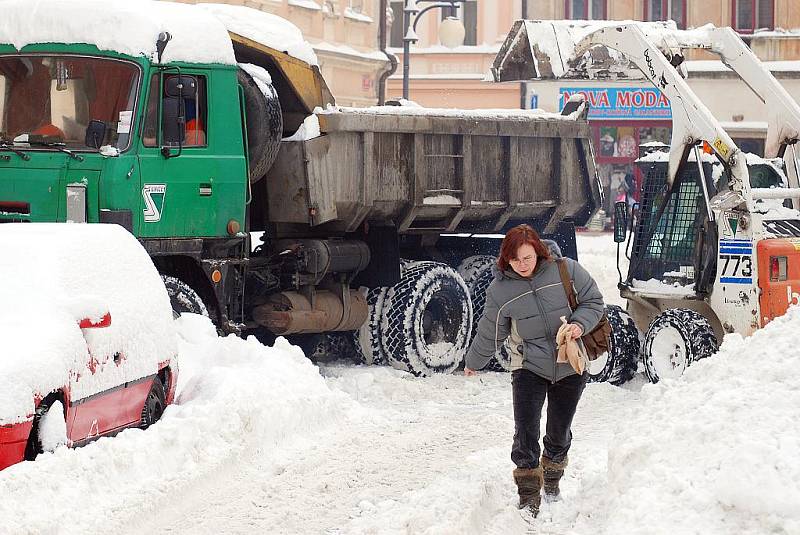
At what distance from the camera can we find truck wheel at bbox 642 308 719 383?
1205 cm

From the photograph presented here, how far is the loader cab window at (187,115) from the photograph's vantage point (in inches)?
448

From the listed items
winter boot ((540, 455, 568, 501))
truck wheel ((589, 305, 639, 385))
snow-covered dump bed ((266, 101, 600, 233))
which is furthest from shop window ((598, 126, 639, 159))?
winter boot ((540, 455, 568, 501))

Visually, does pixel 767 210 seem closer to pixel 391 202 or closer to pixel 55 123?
pixel 391 202

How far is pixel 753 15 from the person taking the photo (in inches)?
1554

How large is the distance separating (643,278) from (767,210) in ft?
5.42

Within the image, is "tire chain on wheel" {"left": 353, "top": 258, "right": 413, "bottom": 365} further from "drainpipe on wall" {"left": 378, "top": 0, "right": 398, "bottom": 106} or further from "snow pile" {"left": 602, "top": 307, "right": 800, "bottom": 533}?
"drainpipe on wall" {"left": 378, "top": 0, "right": 398, "bottom": 106}

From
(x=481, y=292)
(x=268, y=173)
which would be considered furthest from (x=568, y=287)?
(x=481, y=292)

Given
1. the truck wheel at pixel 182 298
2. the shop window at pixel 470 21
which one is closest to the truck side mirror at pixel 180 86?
the truck wheel at pixel 182 298

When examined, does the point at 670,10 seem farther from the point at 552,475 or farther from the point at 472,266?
the point at 552,475

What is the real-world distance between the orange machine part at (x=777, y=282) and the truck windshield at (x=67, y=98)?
4.89 metres

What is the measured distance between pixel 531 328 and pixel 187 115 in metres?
4.73

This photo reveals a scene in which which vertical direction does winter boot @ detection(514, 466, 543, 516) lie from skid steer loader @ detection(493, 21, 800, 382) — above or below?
below

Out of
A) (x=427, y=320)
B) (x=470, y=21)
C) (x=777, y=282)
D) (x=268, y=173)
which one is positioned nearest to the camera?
(x=777, y=282)

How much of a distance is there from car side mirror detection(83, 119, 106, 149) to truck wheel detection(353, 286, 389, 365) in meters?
3.47
